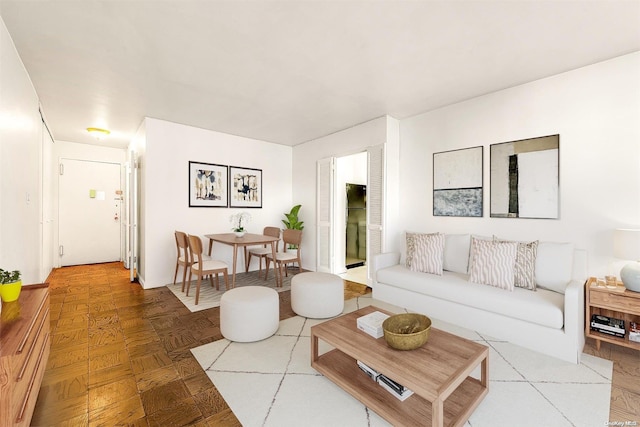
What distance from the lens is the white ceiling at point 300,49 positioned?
1981 millimetres

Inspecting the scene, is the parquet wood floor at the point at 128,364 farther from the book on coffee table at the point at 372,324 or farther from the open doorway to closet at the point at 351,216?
the open doorway to closet at the point at 351,216

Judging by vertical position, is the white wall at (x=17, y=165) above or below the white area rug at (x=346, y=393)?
above

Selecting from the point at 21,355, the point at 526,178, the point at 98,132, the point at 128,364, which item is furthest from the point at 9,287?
the point at 526,178

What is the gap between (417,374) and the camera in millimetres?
1471

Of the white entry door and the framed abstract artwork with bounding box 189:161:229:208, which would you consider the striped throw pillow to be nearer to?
the framed abstract artwork with bounding box 189:161:229:208

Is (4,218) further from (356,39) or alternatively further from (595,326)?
(595,326)

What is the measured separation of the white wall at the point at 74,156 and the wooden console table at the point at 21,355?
5040 mm

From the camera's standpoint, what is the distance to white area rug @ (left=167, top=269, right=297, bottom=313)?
350 cm

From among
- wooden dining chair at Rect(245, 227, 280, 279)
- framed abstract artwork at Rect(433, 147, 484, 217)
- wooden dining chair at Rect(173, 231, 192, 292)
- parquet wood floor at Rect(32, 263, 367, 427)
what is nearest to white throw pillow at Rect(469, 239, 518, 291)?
framed abstract artwork at Rect(433, 147, 484, 217)

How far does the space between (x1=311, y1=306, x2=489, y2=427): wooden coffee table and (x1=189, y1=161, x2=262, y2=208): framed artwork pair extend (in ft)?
11.6

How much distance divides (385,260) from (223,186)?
310cm

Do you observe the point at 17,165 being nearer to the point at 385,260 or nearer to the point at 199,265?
the point at 199,265

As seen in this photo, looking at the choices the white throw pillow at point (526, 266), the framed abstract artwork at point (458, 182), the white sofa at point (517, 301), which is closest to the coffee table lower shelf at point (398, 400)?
the white sofa at point (517, 301)

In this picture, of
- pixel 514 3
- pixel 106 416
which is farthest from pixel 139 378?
pixel 514 3
